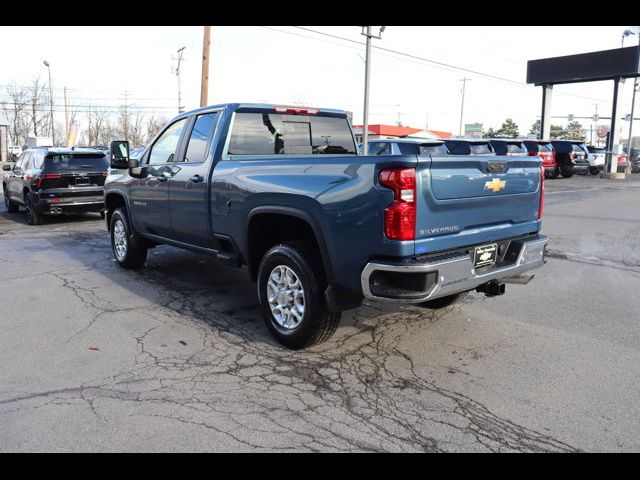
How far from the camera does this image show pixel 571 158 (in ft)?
90.3

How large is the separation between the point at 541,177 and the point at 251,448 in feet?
11.3

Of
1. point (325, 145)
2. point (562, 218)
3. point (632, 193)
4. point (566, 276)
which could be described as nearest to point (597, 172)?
point (632, 193)

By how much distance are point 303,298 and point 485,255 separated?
57.1 inches

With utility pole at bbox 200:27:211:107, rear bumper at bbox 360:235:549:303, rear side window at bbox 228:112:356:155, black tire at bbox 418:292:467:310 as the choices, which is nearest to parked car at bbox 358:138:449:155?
utility pole at bbox 200:27:211:107

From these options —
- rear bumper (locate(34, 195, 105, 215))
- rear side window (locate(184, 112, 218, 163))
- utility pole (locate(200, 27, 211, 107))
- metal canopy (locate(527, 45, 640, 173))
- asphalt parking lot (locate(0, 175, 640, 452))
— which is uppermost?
metal canopy (locate(527, 45, 640, 173))

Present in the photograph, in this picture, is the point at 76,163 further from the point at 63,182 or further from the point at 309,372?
the point at 309,372

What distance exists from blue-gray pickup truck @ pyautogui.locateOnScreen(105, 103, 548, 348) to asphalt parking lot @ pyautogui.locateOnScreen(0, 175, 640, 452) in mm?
468

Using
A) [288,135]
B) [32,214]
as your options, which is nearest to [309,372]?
[288,135]

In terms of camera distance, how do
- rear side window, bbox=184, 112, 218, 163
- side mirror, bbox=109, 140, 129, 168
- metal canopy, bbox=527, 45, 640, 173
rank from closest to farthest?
rear side window, bbox=184, 112, 218, 163 → side mirror, bbox=109, 140, 129, 168 → metal canopy, bbox=527, 45, 640, 173

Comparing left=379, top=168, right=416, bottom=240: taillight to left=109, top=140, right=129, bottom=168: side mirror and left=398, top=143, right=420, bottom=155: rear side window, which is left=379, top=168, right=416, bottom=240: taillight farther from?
left=398, top=143, right=420, bottom=155: rear side window

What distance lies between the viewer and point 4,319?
5.32m

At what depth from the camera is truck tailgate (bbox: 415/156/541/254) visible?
3.80 metres

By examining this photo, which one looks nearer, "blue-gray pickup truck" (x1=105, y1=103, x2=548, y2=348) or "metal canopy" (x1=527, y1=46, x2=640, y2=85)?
"blue-gray pickup truck" (x1=105, y1=103, x2=548, y2=348)

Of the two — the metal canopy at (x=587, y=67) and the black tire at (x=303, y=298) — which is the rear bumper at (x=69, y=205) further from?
the metal canopy at (x=587, y=67)
